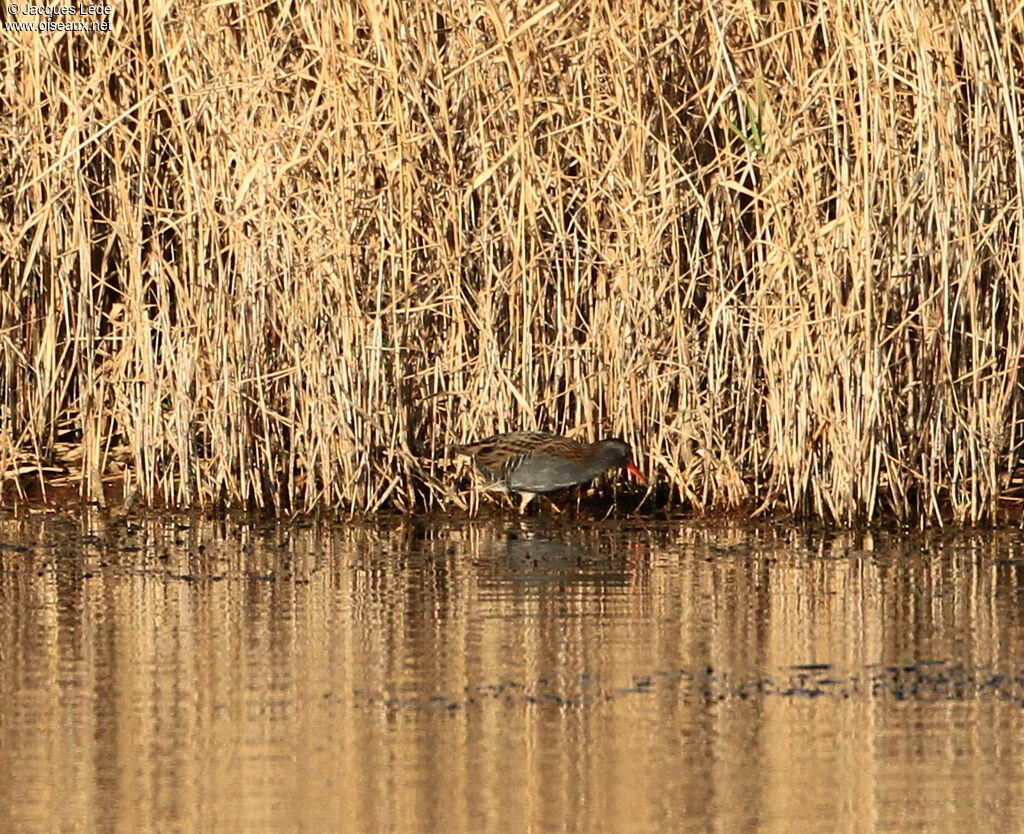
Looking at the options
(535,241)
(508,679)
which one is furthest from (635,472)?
(508,679)

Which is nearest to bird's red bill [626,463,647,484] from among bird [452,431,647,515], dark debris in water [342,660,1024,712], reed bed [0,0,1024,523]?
bird [452,431,647,515]

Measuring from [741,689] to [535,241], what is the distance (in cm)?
338

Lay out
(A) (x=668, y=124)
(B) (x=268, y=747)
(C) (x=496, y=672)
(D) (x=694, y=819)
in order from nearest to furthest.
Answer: (D) (x=694, y=819)
(B) (x=268, y=747)
(C) (x=496, y=672)
(A) (x=668, y=124)

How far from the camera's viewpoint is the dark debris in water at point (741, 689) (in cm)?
594

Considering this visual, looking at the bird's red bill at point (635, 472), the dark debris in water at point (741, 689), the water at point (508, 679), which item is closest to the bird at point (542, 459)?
the bird's red bill at point (635, 472)

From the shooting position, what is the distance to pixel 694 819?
4770mm

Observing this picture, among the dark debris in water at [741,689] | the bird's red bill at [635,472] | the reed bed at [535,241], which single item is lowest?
the dark debris in water at [741,689]

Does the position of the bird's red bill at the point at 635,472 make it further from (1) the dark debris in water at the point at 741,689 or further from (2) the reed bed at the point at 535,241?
(1) the dark debris in water at the point at 741,689

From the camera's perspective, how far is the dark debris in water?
19.5 feet

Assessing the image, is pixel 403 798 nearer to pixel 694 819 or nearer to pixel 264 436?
pixel 694 819

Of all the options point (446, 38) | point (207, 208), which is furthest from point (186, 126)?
point (446, 38)

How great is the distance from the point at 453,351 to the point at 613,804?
4.51m

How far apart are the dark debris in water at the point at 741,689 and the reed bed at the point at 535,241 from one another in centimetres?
259

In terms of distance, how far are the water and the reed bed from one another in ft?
1.38
